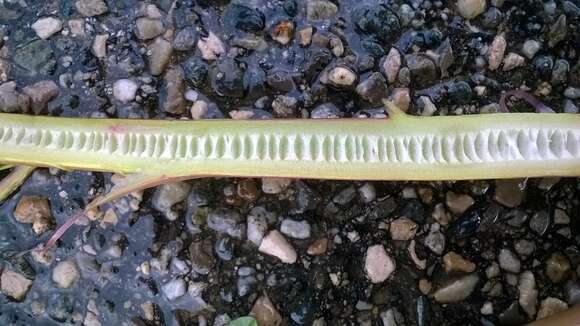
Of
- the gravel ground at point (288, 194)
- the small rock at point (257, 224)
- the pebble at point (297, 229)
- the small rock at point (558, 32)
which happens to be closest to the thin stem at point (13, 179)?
the gravel ground at point (288, 194)

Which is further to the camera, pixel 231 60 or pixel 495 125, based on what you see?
pixel 231 60


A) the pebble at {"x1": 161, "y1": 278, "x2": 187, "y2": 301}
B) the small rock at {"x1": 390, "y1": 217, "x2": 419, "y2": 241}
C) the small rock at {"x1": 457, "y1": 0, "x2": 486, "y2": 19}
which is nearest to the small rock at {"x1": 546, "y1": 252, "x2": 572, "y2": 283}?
the small rock at {"x1": 390, "y1": 217, "x2": 419, "y2": 241}

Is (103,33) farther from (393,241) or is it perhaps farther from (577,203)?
(577,203)

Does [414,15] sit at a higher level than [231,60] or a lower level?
higher

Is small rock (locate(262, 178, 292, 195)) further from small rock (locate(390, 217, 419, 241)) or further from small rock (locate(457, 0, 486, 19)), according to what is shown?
small rock (locate(457, 0, 486, 19))

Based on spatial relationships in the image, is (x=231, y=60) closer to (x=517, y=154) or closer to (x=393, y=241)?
(x=393, y=241)

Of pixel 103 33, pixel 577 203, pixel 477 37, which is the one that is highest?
pixel 477 37

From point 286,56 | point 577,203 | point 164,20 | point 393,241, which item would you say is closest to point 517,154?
point 577,203
